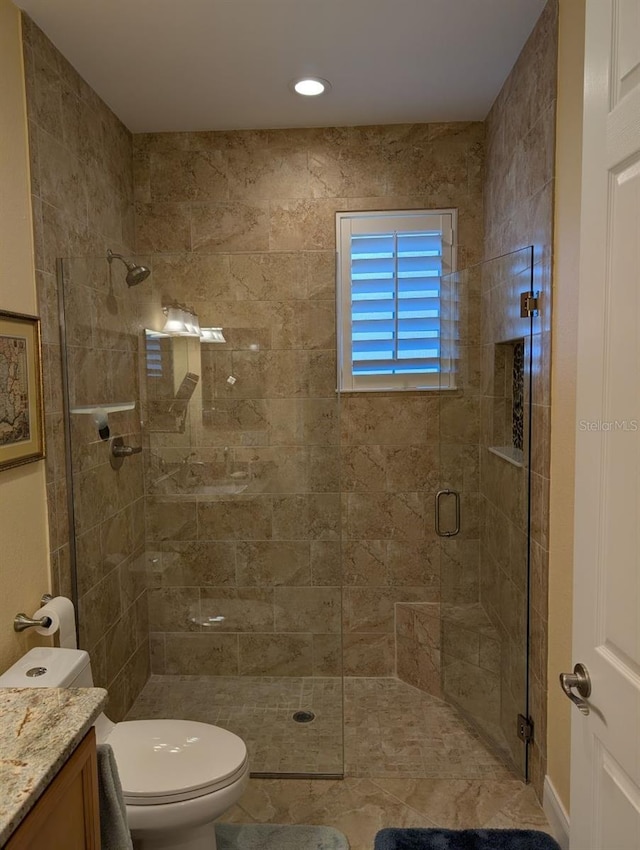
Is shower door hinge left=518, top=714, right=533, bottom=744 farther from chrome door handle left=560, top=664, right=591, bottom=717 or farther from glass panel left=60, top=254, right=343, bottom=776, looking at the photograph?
chrome door handle left=560, top=664, right=591, bottom=717

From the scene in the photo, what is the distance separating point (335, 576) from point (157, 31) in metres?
2.30

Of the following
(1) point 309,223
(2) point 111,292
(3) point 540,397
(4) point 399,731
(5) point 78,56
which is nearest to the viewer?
(3) point 540,397

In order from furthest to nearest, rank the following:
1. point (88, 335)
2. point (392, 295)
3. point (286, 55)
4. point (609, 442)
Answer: point (392, 295)
point (88, 335)
point (286, 55)
point (609, 442)

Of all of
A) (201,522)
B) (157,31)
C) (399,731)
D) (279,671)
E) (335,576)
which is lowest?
(399,731)

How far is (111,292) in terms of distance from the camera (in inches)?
91.2

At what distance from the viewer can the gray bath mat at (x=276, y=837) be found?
186 cm

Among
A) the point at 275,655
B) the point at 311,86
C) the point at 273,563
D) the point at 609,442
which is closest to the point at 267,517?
the point at 273,563

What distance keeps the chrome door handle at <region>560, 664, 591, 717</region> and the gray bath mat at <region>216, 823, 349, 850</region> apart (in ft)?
4.10

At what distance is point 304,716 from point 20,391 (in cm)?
177

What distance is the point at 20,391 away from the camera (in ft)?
6.01

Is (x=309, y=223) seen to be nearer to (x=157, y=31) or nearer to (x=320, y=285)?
(x=320, y=285)

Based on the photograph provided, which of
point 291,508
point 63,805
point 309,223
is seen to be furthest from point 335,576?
point 309,223

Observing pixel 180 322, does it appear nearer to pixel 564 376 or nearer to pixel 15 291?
pixel 15 291

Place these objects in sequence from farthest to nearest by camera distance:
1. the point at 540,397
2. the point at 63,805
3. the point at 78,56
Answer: the point at 78,56, the point at 540,397, the point at 63,805
